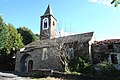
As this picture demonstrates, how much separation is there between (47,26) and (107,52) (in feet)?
54.1

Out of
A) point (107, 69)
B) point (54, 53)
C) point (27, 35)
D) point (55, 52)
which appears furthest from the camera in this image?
point (27, 35)

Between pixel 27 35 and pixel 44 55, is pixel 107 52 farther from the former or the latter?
pixel 27 35

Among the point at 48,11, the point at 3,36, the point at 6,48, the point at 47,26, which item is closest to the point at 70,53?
the point at 47,26

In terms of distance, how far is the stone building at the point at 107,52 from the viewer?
2569 centimetres

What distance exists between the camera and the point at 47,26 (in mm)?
38188

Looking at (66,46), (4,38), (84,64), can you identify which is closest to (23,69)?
(4,38)

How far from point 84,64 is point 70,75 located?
516 centimetres

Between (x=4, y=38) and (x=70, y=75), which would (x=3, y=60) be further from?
(x=70, y=75)

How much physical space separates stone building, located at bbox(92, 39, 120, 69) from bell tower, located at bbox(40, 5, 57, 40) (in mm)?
12771

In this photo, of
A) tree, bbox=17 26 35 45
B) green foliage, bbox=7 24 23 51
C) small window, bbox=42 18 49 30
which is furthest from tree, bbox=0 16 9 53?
tree, bbox=17 26 35 45

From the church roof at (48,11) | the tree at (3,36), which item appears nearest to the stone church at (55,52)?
the tree at (3,36)

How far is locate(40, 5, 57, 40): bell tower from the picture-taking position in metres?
37.5

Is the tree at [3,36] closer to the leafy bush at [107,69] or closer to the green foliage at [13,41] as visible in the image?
the green foliage at [13,41]

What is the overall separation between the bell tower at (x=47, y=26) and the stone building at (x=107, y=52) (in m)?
12.8
